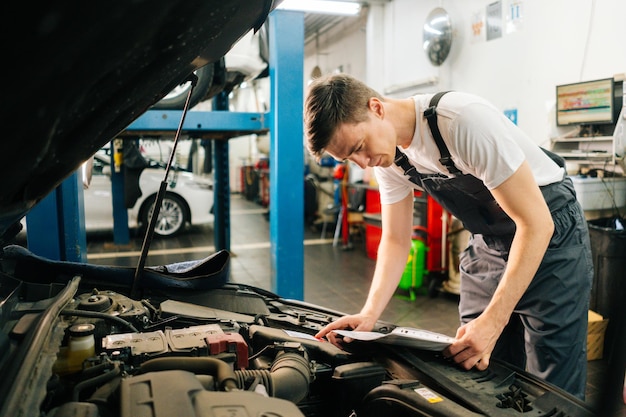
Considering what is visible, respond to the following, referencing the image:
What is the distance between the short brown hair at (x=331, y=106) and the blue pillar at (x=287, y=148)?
1305mm

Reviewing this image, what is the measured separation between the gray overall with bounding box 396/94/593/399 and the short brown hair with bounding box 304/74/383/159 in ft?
0.71

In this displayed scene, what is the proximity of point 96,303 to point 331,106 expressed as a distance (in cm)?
81

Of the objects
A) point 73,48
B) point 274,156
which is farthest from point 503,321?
point 274,156

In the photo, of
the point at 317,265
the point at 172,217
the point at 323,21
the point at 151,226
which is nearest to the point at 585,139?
the point at 317,265

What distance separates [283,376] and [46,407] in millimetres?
452

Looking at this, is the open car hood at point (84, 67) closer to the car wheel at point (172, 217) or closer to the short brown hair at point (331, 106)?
the short brown hair at point (331, 106)

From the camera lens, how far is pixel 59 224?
209 centimetres

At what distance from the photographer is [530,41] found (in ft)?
16.3

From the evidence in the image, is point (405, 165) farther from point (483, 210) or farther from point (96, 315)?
point (96, 315)

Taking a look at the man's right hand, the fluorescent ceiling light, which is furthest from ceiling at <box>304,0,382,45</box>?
the man's right hand

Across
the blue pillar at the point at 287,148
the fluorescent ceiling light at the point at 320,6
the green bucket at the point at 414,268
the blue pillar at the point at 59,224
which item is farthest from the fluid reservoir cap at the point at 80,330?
the green bucket at the point at 414,268

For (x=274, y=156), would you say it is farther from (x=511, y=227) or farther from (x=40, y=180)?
(x=40, y=180)

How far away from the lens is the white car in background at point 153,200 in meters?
6.55

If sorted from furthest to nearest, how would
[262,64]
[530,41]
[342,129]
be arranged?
[530,41] < [262,64] < [342,129]
